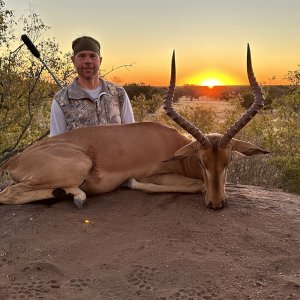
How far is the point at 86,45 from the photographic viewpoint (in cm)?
754

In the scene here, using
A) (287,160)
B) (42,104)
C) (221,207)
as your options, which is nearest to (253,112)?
(221,207)

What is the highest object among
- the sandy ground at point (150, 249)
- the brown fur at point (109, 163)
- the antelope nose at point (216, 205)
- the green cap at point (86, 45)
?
the green cap at point (86, 45)

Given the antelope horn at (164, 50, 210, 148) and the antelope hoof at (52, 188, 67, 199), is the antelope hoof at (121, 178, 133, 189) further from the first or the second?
the antelope horn at (164, 50, 210, 148)

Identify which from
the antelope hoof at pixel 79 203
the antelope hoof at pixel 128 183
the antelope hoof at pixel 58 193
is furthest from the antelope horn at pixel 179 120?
the antelope hoof at pixel 58 193

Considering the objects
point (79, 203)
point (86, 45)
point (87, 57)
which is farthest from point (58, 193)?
point (86, 45)

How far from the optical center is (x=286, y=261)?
14.4 feet

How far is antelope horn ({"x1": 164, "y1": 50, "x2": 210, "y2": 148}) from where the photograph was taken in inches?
221

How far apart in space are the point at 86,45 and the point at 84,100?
2.74 feet

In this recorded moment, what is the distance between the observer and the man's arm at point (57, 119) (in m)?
7.57

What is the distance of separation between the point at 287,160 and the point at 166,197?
5.59m

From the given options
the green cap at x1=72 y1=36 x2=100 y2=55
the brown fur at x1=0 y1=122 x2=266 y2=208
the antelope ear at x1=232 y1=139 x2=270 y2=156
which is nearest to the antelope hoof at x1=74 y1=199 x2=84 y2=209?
the brown fur at x1=0 y1=122 x2=266 y2=208

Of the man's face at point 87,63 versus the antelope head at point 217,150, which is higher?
the man's face at point 87,63

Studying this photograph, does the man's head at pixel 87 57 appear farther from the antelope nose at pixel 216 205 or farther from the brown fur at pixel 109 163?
the antelope nose at pixel 216 205

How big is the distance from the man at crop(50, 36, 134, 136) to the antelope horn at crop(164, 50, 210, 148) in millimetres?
1986
